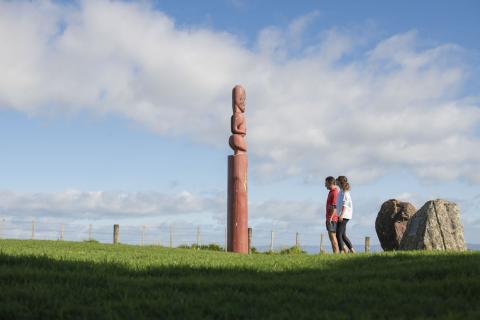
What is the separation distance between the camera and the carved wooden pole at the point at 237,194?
1806 centimetres

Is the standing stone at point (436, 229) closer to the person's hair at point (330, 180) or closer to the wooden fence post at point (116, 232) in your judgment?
the person's hair at point (330, 180)

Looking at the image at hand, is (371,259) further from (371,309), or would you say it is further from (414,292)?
(371,309)

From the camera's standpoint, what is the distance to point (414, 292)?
898 centimetres

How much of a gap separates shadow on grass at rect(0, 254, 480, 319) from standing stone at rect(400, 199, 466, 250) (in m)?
7.05

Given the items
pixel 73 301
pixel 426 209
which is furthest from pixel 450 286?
pixel 426 209

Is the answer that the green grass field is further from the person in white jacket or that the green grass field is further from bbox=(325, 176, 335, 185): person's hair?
bbox=(325, 176, 335, 185): person's hair

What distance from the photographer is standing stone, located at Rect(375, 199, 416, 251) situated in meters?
22.8

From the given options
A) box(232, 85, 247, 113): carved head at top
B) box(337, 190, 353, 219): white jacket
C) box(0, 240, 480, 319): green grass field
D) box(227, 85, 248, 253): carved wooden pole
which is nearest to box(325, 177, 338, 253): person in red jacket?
box(337, 190, 353, 219): white jacket

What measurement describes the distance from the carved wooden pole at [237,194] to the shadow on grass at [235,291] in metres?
6.78

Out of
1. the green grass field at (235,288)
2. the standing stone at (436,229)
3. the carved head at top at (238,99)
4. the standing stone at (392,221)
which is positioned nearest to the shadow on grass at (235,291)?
the green grass field at (235,288)

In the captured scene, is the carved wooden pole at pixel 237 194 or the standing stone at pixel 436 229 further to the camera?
the standing stone at pixel 436 229

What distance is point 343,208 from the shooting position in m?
15.6

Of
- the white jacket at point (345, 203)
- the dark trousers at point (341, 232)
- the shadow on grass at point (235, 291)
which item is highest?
the white jacket at point (345, 203)

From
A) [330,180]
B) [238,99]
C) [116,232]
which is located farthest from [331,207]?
[116,232]
